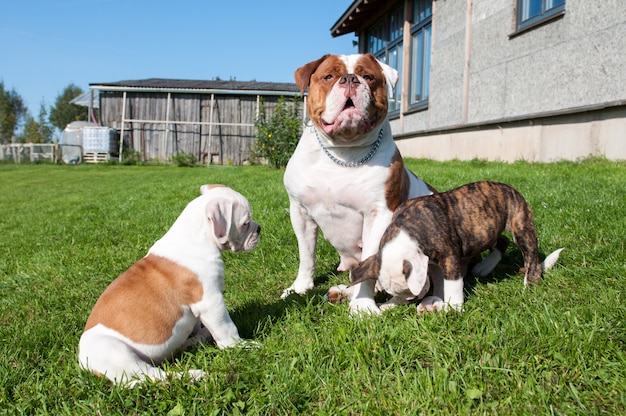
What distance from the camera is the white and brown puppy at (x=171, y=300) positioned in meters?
Answer: 2.51

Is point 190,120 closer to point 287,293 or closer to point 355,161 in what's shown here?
point 287,293

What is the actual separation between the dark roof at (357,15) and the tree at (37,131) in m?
57.7

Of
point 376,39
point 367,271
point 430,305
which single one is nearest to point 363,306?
point 367,271

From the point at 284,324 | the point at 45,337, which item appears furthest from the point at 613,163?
the point at 45,337

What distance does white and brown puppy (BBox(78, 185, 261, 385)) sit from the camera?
2.51m

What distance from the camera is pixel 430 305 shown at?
121 inches

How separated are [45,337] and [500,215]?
10.1 ft

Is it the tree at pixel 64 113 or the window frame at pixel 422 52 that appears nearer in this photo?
the window frame at pixel 422 52

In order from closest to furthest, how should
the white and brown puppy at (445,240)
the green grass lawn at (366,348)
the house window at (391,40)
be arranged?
1. the green grass lawn at (366,348)
2. the white and brown puppy at (445,240)
3. the house window at (391,40)

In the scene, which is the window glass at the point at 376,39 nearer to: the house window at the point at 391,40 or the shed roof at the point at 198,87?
the house window at the point at 391,40

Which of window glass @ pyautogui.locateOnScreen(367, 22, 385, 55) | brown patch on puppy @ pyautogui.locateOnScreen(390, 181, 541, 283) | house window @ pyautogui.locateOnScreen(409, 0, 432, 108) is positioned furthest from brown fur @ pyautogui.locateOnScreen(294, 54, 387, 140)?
window glass @ pyautogui.locateOnScreen(367, 22, 385, 55)

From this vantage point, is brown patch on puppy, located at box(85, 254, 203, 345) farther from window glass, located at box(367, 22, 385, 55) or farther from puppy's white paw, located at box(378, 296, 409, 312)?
window glass, located at box(367, 22, 385, 55)

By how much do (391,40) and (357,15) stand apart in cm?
217

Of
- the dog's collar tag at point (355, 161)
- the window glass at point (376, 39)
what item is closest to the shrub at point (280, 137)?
the window glass at point (376, 39)
